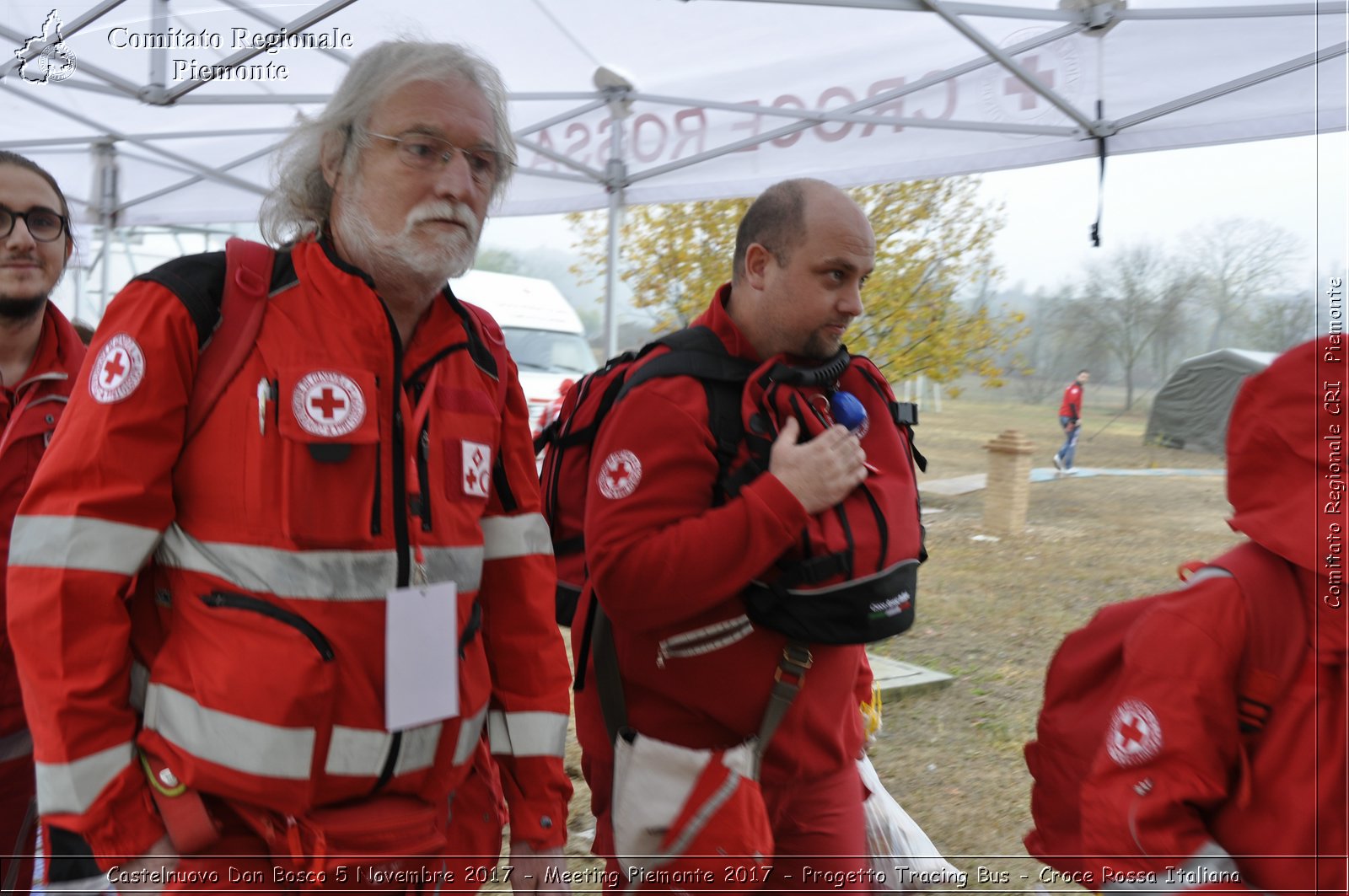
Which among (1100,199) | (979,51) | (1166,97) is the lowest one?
(1100,199)

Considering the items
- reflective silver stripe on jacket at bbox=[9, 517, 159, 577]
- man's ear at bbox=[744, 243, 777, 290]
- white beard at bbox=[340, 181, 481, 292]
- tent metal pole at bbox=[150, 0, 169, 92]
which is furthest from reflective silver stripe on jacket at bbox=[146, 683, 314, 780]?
tent metal pole at bbox=[150, 0, 169, 92]

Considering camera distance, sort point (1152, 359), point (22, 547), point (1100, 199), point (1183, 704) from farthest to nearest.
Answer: point (1152, 359)
point (1100, 199)
point (1183, 704)
point (22, 547)

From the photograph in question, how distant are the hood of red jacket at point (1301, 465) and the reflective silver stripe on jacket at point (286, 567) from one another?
1.37 metres

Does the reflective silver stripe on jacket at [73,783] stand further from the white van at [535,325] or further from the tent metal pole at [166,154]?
the white van at [535,325]

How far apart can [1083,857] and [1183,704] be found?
12.5 inches

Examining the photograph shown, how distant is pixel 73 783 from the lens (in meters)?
1.35

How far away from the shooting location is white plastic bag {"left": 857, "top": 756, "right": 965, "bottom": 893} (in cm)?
281

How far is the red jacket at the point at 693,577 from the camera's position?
77.7 inches

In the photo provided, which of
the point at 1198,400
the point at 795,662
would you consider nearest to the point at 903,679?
the point at 795,662

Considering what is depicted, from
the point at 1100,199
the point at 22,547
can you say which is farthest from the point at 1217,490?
the point at 22,547

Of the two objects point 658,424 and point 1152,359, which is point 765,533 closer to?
point 658,424

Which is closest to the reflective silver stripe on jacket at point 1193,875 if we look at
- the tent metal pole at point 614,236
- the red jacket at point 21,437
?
the red jacket at point 21,437

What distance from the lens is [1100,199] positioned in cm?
478

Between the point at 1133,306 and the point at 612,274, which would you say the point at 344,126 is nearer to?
the point at 612,274
